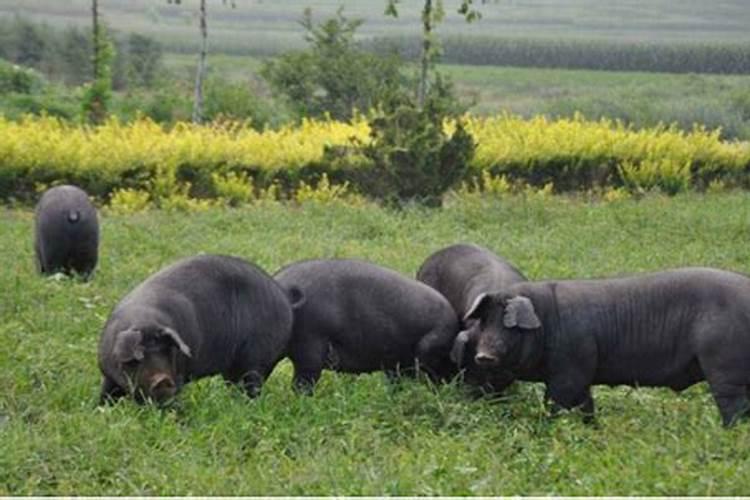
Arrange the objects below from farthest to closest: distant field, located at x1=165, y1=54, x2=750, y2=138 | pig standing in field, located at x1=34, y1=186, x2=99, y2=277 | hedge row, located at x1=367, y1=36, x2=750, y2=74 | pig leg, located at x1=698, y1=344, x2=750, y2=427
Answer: hedge row, located at x1=367, y1=36, x2=750, y2=74 → distant field, located at x1=165, y1=54, x2=750, y2=138 → pig standing in field, located at x1=34, y1=186, x2=99, y2=277 → pig leg, located at x1=698, y1=344, x2=750, y2=427

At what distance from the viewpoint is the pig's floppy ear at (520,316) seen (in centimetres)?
730

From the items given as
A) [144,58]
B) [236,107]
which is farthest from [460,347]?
[144,58]

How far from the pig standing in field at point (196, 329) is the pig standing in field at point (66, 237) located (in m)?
4.01

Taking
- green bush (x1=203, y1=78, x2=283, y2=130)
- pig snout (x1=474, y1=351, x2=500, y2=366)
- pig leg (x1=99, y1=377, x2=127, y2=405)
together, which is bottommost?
green bush (x1=203, y1=78, x2=283, y2=130)

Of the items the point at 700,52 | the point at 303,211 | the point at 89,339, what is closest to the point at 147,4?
the point at 700,52

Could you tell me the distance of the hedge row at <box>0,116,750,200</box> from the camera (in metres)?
17.2

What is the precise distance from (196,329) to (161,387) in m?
0.59

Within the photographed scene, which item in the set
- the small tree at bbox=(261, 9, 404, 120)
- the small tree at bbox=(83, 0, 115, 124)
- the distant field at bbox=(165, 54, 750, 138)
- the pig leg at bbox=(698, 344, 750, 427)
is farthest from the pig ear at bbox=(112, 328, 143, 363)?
the distant field at bbox=(165, 54, 750, 138)

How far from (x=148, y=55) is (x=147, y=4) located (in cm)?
346

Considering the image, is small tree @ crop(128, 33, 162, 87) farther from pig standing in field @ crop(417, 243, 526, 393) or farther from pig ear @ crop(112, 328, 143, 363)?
pig ear @ crop(112, 328, 143, 363)

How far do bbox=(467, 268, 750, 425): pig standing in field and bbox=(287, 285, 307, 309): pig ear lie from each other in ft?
3.37

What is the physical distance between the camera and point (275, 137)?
19.1m

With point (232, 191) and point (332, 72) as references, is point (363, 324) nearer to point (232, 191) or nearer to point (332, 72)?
point (232, 191)

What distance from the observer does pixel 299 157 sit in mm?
18406
